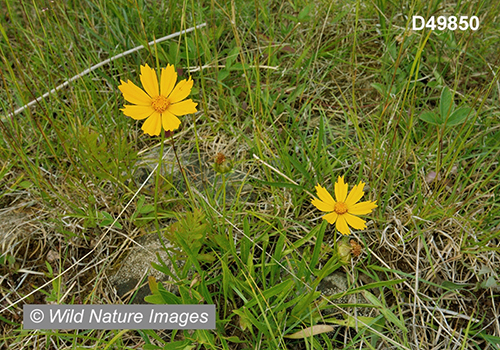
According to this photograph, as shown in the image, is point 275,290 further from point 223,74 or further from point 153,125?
point 223,74

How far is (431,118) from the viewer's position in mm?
1520

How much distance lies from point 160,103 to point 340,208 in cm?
66

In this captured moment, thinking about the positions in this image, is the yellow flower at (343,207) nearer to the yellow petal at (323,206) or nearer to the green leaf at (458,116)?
the yellow petal at (323,206)

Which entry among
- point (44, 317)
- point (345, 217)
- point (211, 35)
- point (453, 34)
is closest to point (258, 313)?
point (345, 217)

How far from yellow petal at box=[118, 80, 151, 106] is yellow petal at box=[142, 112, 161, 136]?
6 cm

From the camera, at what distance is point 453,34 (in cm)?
177

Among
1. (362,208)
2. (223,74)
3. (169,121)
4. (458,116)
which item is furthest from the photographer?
(223,74)

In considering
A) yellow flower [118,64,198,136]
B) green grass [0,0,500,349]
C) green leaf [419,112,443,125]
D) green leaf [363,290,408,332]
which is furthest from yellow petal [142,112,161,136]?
green leaf [419,112,443,125]

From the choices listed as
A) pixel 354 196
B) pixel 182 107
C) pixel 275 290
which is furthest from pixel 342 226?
pixel 182 107

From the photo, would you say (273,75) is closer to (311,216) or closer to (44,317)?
(311,216)

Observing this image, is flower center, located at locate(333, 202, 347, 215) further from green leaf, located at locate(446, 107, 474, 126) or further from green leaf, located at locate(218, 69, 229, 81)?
green leaf, located at locate(218, 69, 229, 81)

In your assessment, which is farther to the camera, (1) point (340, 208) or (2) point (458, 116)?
(2) point (458, 116)

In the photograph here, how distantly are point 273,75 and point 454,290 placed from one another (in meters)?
1.17

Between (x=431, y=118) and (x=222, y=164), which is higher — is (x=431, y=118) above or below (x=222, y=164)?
above
